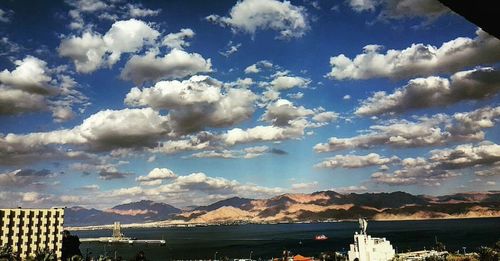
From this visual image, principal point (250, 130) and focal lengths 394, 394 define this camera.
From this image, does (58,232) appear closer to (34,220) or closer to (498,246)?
(34,220)

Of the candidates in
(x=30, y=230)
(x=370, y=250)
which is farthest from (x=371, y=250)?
(x=30, y=230)

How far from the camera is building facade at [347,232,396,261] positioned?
3907 inches

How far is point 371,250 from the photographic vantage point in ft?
329

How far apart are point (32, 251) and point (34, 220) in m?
8.35

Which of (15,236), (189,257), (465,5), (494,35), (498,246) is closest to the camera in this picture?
(465,5)

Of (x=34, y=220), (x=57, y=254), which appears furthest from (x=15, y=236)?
(x=57, y=254)

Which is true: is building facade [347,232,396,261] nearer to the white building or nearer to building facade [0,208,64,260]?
the white building

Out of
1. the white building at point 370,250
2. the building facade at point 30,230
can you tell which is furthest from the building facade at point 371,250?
the building facade at point 30,230

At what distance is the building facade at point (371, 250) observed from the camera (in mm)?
99250

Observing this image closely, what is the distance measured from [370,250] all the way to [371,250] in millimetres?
253

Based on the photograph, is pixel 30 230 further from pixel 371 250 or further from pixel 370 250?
pixel 371 250

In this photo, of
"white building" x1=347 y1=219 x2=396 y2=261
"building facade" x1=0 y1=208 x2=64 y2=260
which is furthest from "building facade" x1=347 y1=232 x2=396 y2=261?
"building facade" x1=0 y1=208 x2=64 y2=260

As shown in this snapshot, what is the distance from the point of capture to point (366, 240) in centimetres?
10212

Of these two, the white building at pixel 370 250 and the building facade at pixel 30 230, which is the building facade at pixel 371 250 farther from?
the building facade at pixel 30 230
